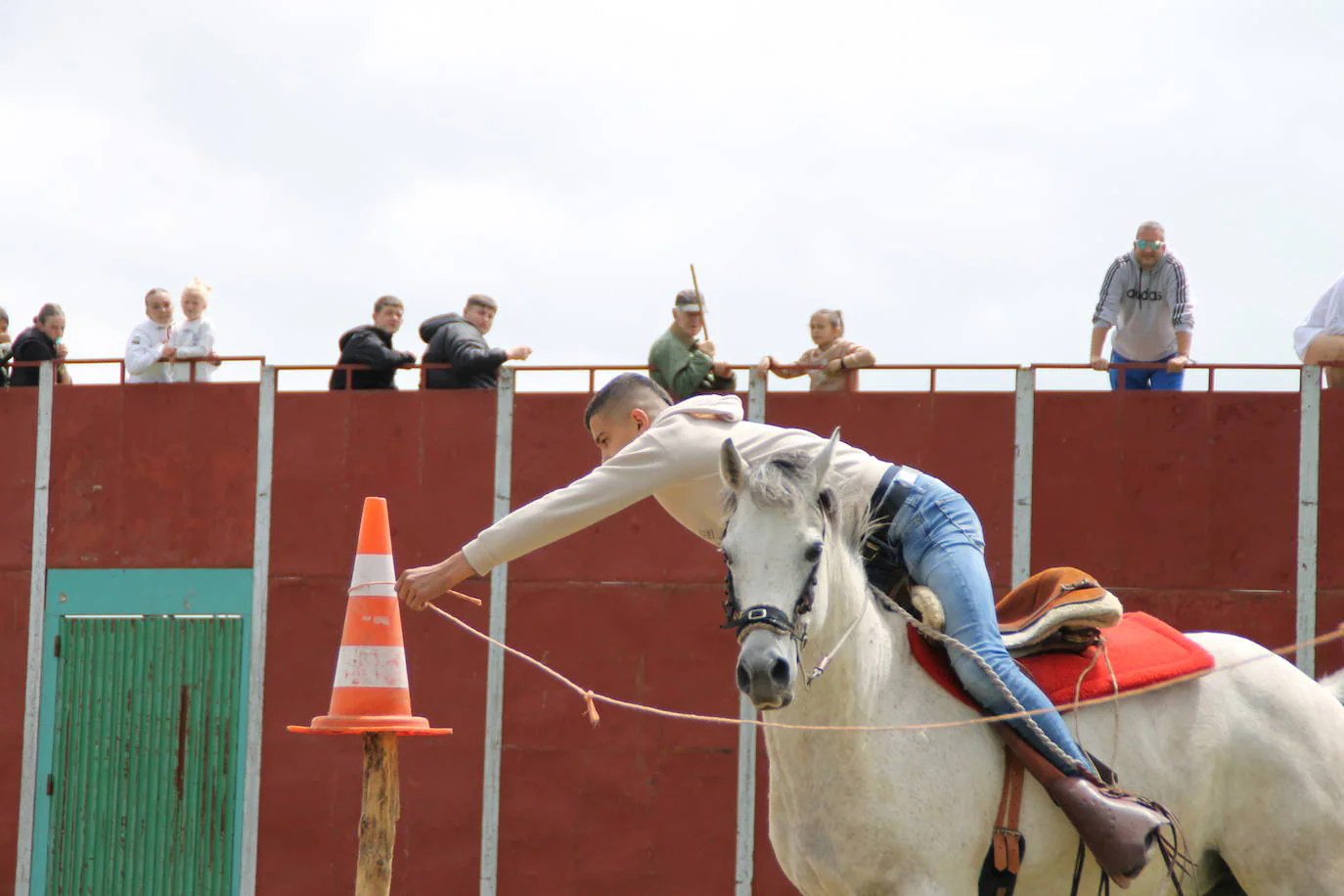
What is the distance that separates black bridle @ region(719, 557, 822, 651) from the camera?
4.54 metres

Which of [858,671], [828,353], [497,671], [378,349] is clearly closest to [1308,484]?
[828,353]

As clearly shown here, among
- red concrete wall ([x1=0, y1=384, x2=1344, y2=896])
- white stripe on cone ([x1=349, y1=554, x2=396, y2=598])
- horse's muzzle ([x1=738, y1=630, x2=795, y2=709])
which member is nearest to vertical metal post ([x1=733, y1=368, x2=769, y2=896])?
red concrete wall ([x1=0, y1=384, x2=1344, y2=896])

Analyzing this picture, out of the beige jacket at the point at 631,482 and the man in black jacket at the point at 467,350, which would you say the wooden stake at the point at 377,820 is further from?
the man in black jacket at the point at 467,350

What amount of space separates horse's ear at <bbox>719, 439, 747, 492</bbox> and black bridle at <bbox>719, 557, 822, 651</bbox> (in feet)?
0.91

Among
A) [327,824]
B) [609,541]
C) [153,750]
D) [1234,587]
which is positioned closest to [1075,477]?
[1234,587]

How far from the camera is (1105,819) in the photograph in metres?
A: 5.03

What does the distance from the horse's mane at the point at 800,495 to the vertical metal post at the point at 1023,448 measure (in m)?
7.90

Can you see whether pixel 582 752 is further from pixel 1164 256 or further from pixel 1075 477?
pixel 1164 256

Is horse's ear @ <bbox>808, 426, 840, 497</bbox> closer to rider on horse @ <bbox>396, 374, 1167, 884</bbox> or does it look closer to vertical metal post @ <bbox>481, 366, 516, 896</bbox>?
rider on horse @ <bbox>396, 374, 1167, 884</bbox>

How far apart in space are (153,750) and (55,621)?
4.81 feet

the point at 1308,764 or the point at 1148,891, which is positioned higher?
the point at 1308,764

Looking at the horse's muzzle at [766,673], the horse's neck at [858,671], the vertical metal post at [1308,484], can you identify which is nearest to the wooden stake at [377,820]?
the horse's neck at [858,671]

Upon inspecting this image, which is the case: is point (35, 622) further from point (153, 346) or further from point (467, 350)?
point (467, 350)

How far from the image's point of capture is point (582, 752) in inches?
520
